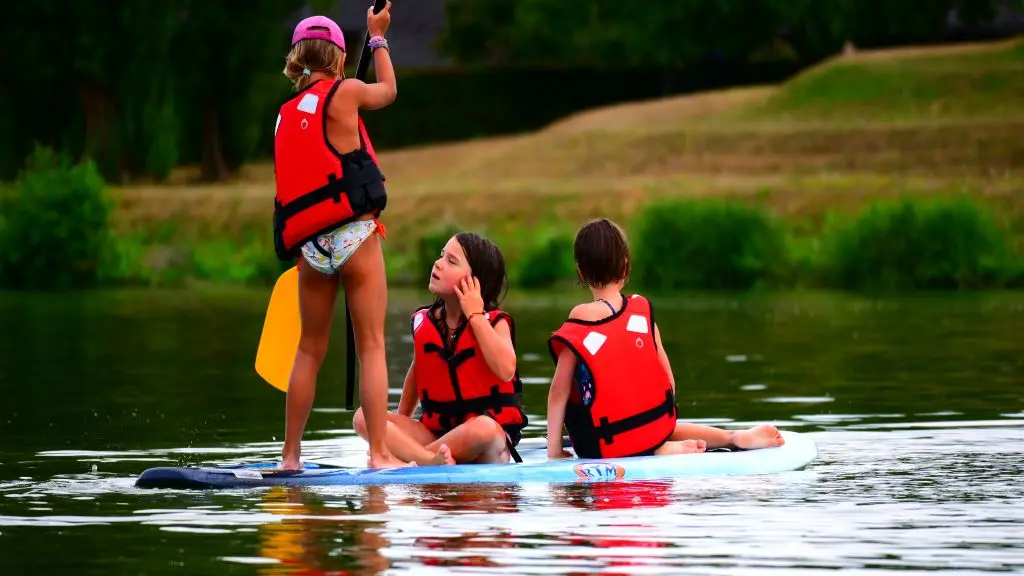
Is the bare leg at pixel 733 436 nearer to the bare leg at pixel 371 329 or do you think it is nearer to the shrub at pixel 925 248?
the bare leg at pixel 371 329

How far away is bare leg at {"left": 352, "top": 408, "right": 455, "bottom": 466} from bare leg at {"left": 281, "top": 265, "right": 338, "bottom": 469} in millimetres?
298

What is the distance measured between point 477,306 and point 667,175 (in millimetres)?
33287

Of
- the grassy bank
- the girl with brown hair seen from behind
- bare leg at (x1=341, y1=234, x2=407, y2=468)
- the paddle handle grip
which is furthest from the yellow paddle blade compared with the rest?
the grassy bank

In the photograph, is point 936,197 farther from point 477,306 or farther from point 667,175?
point 477,306

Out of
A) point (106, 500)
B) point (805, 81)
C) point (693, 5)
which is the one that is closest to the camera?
point (106, 500)

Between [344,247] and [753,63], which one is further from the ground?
[753,63]

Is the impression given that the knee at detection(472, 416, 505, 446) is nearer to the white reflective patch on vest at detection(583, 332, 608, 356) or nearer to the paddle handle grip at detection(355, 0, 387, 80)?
the white reflective patch on vest at detection(583, 332, 608, 356)

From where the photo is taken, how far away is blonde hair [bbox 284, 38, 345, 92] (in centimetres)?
931

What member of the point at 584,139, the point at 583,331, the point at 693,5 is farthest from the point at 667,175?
the point at 583,331

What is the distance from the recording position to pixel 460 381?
9594mm

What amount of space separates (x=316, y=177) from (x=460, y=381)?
117 cm

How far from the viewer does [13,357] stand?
1842 cm

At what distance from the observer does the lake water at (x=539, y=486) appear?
24.2ft

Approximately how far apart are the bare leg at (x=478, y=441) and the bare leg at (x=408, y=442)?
0.16ft
